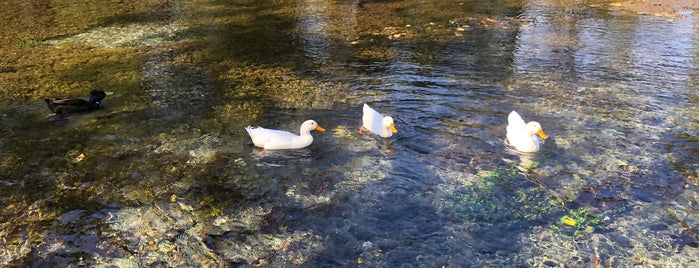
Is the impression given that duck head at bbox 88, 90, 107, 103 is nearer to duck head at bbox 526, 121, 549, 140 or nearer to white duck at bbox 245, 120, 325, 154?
white duck at bbox 245, 120, 325, 154

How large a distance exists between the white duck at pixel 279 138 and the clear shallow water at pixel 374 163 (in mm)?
143

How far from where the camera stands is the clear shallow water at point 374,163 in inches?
193

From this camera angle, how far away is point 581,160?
6.34m

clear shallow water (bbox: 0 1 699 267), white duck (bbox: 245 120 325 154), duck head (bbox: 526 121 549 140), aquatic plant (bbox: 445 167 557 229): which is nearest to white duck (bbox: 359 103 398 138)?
clear shallow water (bbox: 0 1 699 267)

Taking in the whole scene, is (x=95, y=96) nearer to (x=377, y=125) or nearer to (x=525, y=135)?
(x=377, y=125)

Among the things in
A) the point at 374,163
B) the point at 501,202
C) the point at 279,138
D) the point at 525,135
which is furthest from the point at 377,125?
the point at 501,202

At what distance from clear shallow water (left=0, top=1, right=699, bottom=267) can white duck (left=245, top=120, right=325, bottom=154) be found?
0.47 ft

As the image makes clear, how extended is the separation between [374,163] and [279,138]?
133 centimetres

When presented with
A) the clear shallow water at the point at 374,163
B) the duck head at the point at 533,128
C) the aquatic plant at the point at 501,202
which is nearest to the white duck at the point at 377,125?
the clear shallow water at the point at 374,163

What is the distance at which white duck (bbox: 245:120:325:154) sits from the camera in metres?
6.77

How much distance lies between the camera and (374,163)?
6.49 m

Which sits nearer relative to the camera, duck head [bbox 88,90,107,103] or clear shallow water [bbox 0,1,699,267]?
clear shallow water [bbox 0,1,699,267]

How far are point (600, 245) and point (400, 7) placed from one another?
1306 cm

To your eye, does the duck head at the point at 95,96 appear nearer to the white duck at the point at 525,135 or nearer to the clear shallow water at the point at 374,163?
the clear shallow water at the point at 374,163
